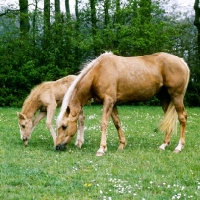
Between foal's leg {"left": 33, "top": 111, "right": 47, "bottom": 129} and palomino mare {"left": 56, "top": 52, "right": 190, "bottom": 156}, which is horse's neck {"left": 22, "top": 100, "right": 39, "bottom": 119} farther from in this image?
palomino mare {"left": 56, "top": 52, "right": 190, "bottom": 156}

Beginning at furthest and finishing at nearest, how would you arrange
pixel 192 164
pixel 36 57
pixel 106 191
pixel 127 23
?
1. pixel 127 23
2. pixel 36 57
3. pixel 192 164
4. pixel 106 191

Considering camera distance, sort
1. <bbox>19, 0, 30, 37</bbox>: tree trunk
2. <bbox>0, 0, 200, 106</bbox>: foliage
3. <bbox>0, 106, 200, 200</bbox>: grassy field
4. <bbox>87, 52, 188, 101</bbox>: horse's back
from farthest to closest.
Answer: <bbox>19, 0, 30, 37</bbox>: tree trunk → <bbox>0, 0, 200, 106</bbox>: foliage → <bbox>87, 52, 188, 101</bbox>: horse's back → <bbox>0, 106, 200, 200</bbox>: grassy field

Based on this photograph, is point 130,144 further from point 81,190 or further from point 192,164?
point 81,190

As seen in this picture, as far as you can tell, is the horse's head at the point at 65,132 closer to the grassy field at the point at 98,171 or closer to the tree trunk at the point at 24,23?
the grassy field at the point at 98,171

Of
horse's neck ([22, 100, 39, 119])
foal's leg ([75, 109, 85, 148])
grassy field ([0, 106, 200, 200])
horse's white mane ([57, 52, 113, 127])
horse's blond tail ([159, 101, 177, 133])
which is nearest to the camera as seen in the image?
grassy field ([0, 106, 200, 200])

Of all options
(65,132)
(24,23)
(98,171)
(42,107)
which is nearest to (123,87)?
(65,132)

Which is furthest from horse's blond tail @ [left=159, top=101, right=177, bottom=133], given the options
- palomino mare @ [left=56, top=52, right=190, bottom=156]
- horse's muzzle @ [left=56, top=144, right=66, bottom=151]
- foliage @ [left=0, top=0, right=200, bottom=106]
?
foliage @ [left=0, top=0, right=200, bottom=106]

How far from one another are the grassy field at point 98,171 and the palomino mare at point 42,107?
0.37 meters

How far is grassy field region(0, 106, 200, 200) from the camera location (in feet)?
20.4

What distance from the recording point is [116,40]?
29.0 metres

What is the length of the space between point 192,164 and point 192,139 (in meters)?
4.01

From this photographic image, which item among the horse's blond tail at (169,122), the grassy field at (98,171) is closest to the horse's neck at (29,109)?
the grassy field at (98,171)

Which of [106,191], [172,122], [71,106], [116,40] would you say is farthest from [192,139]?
[116,40]

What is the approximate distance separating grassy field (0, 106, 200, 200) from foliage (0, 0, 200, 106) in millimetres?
15601
